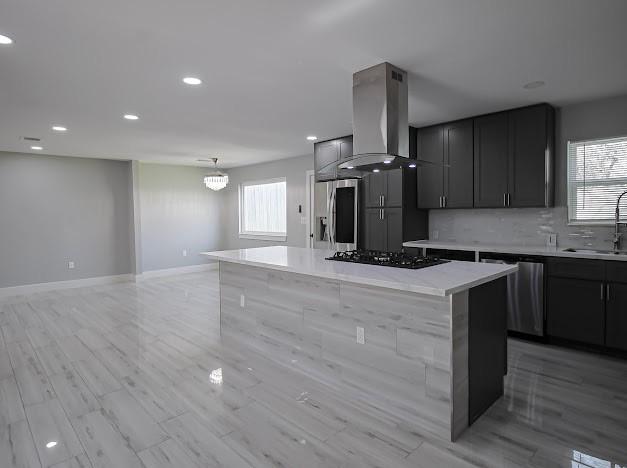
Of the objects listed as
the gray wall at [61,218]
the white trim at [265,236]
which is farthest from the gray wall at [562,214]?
the gray wall at [61,218]

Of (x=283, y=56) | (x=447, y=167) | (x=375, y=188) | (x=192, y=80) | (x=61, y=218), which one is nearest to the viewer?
(x=283, y=56)

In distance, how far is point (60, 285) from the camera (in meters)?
6.67

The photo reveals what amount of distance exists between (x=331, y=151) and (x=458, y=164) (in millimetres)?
1831

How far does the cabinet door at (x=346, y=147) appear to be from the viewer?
5254mm

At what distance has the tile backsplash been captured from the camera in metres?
3.89

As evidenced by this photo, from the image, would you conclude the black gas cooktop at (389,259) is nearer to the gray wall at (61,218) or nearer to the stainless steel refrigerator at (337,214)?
the stainless steel refrigerator at (337,214)

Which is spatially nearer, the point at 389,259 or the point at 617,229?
the point at 389,259

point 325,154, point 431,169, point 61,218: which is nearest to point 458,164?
point 431,169

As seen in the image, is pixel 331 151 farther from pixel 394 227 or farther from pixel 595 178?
pixel 595 178

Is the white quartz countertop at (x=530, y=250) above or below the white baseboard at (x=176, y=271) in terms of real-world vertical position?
above

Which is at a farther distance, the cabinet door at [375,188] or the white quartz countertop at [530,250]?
the cabinet door at [375,188]

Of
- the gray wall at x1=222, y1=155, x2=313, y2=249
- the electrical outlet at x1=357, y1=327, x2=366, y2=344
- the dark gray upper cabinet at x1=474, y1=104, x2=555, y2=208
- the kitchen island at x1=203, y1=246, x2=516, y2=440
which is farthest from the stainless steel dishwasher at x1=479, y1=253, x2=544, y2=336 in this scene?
the gray wall at x1=222, y1=155, x2=313, y2=249

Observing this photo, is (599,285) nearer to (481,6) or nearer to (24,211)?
(481,6)

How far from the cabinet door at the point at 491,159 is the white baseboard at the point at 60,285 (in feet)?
21.4
